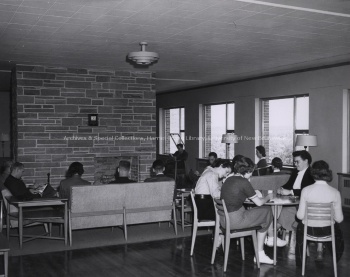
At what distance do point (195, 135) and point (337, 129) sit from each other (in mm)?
5578

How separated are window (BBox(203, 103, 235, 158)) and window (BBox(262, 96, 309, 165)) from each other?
4.72 feet

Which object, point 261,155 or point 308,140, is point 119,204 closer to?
point 261,155

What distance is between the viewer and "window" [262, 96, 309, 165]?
9.58 metres

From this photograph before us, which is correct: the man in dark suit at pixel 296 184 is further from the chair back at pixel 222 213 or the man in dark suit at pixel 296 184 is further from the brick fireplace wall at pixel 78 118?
the brick fireplace wall at pixel 78 118

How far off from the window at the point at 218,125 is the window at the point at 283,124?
4.72 feet

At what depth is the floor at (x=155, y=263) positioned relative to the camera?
460 centimetres

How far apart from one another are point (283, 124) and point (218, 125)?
9.06 feet

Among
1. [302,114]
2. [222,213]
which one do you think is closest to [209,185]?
[222,213]

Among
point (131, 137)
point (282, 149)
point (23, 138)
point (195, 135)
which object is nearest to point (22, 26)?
point (23, 138)

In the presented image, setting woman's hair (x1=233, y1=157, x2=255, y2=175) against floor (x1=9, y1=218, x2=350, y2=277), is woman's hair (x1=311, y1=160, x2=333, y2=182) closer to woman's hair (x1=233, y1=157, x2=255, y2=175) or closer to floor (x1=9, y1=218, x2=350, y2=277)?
woman's hair (x1=233, y1=157, x2=255, y2=175)

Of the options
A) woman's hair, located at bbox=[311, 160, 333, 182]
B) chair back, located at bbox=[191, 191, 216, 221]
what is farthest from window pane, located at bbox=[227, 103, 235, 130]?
woman's hair, located at bbox=[311, 160, 333, 182]

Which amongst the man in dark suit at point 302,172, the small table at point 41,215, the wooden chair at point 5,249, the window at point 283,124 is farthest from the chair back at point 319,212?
the window at point 283,124

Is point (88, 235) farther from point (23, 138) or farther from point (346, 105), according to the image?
point (346, 105)

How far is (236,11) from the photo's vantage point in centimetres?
460
